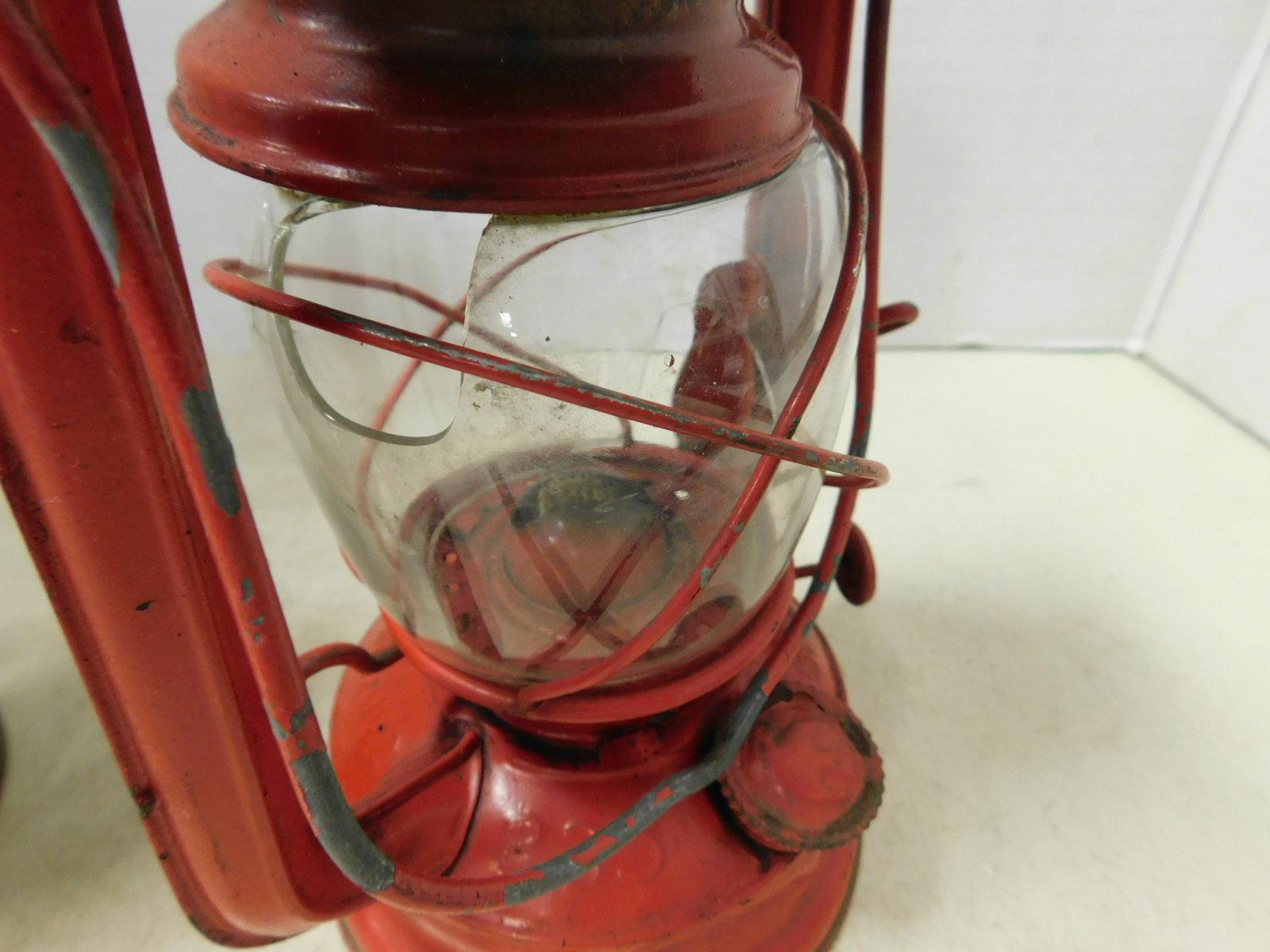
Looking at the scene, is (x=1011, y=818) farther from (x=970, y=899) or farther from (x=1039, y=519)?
(x=1039, y=519)

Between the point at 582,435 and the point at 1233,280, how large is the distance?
3.03 ft

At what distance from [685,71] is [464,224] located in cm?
41

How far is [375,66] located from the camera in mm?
273

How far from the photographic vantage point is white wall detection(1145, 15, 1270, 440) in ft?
3.26

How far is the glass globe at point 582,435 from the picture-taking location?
0.47 metres

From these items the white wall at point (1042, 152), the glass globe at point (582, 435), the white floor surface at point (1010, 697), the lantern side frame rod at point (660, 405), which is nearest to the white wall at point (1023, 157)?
the white wall at point (1042, 152)

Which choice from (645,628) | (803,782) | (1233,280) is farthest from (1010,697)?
(1233,280)

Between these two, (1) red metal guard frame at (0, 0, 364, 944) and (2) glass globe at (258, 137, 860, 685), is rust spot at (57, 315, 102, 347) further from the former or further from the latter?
(2) glass globe at (258, 137, 860, 685)

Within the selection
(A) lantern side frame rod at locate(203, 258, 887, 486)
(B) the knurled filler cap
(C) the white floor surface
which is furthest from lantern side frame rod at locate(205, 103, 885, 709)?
(C) the white floor surface

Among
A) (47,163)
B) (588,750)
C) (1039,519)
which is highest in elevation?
(47,163)

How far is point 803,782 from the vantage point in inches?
17.9

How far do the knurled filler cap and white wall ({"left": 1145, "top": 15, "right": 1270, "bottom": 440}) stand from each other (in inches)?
33.0

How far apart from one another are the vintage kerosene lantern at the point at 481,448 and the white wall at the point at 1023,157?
1.79ft

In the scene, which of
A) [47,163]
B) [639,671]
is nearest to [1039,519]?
[639,671]
